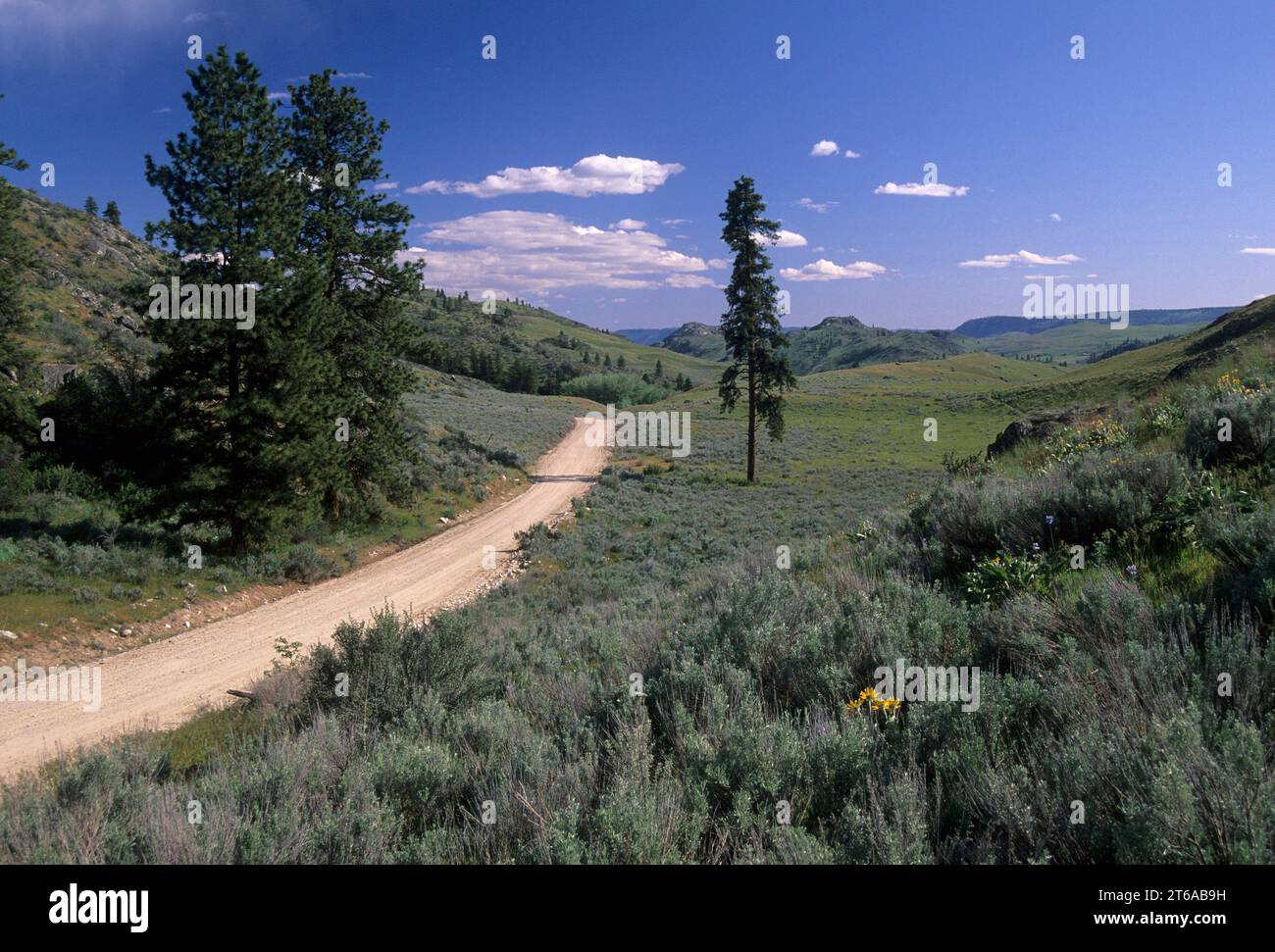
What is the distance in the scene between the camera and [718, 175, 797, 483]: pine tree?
35.5 m

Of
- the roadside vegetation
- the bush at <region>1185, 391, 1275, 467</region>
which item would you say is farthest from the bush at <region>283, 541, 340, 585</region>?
the bush at <region>1185, 391, 1275, 467</region>

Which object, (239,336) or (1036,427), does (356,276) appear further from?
(1036,427)

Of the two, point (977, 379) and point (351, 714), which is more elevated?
point (977, 379)

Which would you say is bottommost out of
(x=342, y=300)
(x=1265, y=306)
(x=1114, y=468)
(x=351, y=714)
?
(x=351, y=714)

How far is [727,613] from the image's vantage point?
6.09m

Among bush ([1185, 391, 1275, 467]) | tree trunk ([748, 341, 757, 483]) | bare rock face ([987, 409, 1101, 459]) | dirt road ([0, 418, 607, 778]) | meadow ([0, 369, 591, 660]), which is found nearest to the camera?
bush ([1185, 391, 1275, 467])

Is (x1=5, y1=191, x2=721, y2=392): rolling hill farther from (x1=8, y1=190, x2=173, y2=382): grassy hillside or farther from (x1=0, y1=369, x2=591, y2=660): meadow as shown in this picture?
(x1=0, y1=369, x2=591, y2=660): meadow

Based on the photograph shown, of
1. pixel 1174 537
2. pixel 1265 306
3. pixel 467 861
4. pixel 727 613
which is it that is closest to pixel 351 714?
pixel 467 861

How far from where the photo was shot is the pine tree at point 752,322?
35.5 metres

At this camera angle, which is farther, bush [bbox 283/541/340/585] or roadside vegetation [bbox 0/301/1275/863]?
bush [bbox 283/541/340/585]

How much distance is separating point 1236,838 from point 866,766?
143 centimetres

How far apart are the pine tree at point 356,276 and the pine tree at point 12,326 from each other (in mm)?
8148

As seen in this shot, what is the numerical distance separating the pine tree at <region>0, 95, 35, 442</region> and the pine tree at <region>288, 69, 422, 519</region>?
815cm
